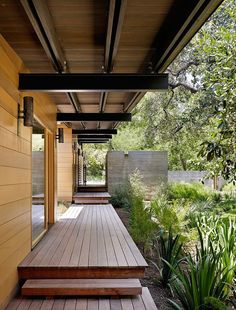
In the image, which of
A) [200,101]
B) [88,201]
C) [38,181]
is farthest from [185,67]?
[38,181]

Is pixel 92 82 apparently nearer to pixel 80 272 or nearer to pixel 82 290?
pixel 80 272

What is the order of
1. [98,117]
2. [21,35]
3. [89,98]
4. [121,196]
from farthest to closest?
[121,196], [98,117], [89,98], [21,35]

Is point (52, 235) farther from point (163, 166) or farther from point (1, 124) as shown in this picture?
point (163, 166)

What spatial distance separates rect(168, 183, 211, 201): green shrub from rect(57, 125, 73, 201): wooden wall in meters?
4.02

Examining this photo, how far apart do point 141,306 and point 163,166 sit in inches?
417

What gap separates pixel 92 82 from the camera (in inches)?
155

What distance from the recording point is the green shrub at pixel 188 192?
1287cm

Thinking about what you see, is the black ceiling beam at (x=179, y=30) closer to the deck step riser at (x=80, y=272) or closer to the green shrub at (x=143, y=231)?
the deck step riser at (x=80, y=272)

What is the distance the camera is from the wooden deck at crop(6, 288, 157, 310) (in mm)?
3352

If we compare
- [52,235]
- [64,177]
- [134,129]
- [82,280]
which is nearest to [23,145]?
[82,280]

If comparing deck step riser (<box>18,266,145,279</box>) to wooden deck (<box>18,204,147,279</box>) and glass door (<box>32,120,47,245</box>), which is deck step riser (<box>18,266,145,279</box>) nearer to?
wooden deck (<box>18,204,147,279</box>)

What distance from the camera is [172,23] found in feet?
9.57

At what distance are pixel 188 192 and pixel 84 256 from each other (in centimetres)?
946

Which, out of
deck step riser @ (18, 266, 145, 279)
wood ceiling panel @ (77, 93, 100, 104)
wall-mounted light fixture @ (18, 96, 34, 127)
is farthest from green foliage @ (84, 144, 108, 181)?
deck step riser @ (18, 266, 145, 279)
